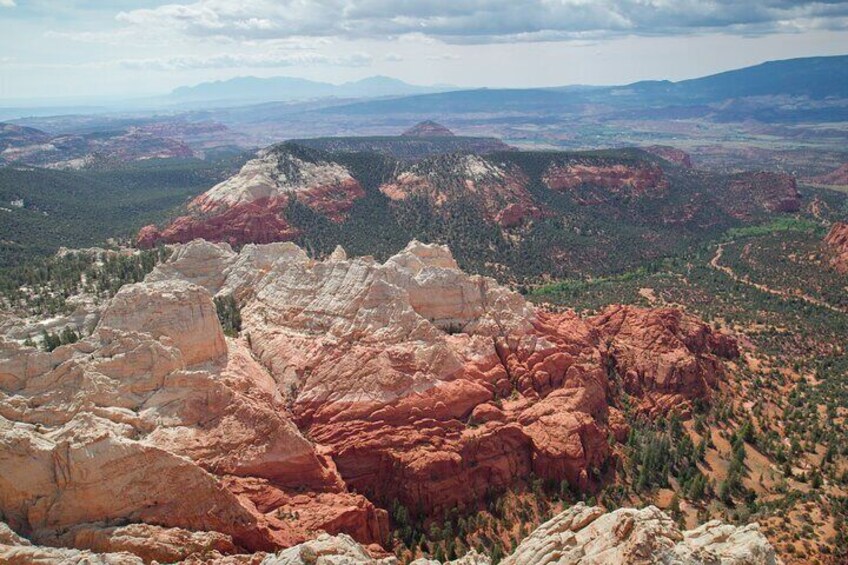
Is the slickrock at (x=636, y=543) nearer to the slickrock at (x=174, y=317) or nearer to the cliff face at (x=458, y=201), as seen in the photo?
the slickrock at (x=174, y=317)

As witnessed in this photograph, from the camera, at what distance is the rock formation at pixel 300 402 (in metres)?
31.7

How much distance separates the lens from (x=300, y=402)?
4769 centimetres

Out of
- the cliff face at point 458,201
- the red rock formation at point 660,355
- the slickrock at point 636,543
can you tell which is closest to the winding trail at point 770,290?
the cliff face at point 458,201

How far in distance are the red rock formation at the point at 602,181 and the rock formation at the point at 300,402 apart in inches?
4487

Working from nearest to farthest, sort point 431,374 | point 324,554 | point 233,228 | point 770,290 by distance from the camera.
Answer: point 324,554 < point 431,374 < point 770,290 < point 233,228

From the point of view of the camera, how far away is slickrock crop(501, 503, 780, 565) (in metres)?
25.6

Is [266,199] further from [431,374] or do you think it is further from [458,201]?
[431,374]

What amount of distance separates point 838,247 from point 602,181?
67.2m

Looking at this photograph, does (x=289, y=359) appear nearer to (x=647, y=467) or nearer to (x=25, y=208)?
(x=647, y=467)

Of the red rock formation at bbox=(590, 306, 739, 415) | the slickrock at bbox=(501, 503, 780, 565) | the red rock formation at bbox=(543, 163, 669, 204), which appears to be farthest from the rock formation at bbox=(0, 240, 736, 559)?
the red rock formation at bbox=(543, 163, 669, 204)

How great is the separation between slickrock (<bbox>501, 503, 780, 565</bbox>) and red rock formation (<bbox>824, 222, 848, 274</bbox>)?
115187 millimetres

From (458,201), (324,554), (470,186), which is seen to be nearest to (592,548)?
(324,554)

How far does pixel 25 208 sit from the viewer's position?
459 ft

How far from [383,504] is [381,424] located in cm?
555
